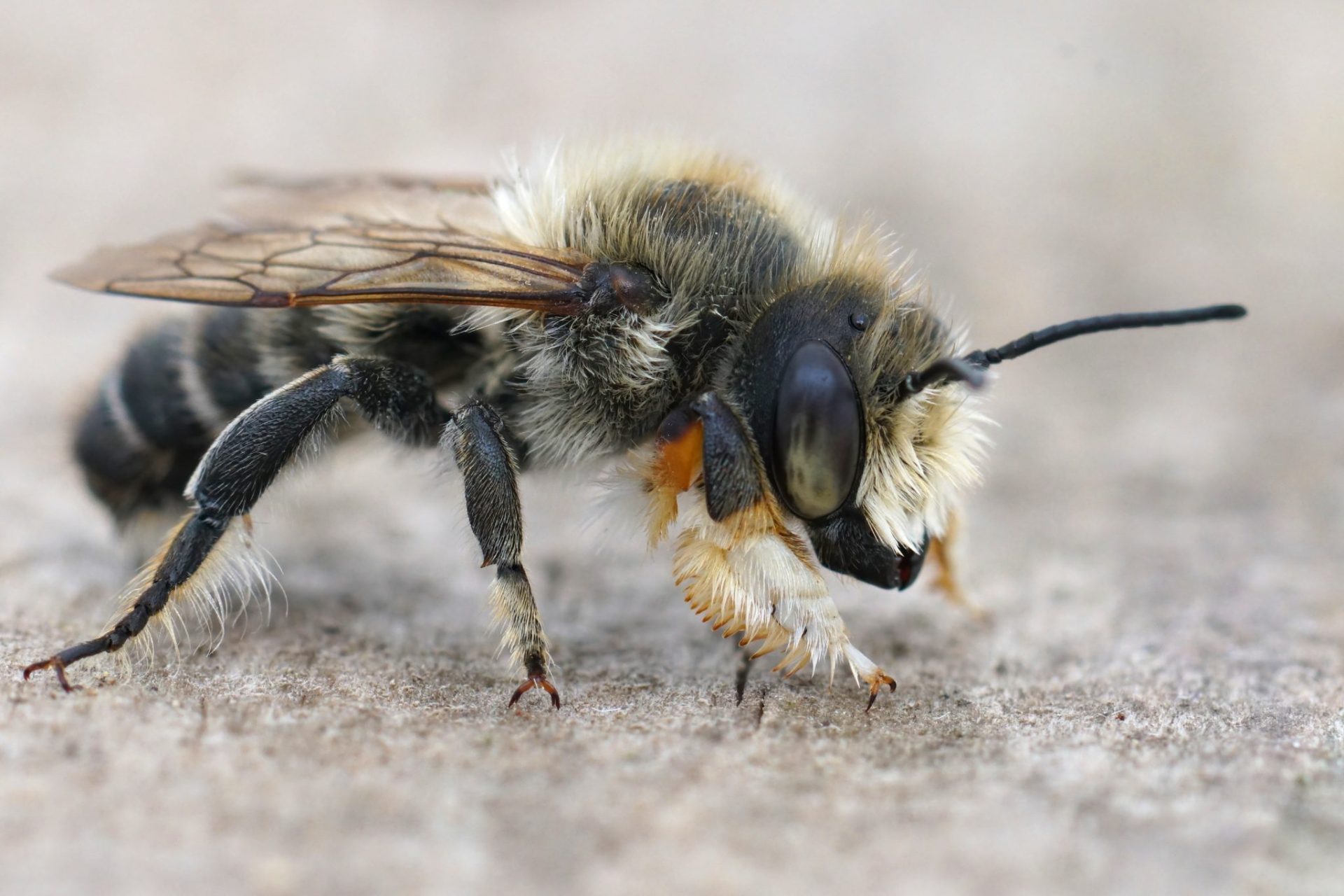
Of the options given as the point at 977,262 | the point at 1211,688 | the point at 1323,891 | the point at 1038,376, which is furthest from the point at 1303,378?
the point at 1323,891

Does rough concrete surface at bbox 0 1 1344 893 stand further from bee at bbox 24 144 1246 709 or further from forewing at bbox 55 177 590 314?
forewing at bbox 55 177 590 314

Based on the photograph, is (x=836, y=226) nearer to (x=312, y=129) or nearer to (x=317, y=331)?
(x=317, y=331)

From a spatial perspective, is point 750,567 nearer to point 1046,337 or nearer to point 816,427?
point 816,427

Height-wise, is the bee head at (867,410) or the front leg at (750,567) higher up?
the bee head at (867,410)

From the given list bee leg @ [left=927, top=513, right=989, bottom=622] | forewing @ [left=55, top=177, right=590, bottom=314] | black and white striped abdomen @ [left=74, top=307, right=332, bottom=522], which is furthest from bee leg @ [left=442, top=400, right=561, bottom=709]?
bee leg @ [left=927, top=513, right=989, bottom=622]

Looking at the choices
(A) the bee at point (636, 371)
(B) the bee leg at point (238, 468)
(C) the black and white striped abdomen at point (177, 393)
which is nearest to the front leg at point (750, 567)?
(A) the bee at point (636, 371)

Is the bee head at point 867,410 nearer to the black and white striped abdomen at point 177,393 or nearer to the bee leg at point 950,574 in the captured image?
the bee leg at point 950,574
